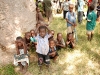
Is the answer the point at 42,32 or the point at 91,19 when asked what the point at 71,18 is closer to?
the point at 91,19

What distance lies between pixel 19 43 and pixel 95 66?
2.36 m

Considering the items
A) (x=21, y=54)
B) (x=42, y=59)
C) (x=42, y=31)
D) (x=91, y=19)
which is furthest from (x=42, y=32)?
(x=91, y=19)

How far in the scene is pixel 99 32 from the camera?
8.47m

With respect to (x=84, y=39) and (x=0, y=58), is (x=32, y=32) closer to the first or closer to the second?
(x=0, y=58)

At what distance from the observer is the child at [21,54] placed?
5887mm

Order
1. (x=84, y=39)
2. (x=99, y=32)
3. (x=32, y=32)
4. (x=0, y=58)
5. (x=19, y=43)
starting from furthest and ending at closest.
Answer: (x=99, y=32), (x=84, y=39), (x=32, y=32), (x=0, y=58), (x=19, y=43)

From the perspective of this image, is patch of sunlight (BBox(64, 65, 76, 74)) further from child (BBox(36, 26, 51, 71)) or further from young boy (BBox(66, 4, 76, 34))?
young boy (BBox(66, 4, 76, 34))

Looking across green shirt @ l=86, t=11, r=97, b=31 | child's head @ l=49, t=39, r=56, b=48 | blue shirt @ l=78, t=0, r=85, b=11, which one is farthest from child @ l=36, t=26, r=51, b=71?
blue shirt @ l=78, t=0, r=85, b=11

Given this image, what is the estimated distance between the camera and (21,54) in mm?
6059

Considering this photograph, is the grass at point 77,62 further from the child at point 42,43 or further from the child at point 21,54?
the child at point 42,43

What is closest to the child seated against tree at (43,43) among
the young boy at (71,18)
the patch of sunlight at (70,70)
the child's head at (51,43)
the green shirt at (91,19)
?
the child's head at (51,43)

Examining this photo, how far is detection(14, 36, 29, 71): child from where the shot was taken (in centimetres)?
589

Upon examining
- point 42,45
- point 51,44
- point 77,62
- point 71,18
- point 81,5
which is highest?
point 81,5

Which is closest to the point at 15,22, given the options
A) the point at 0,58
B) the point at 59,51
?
the point at 0,58
